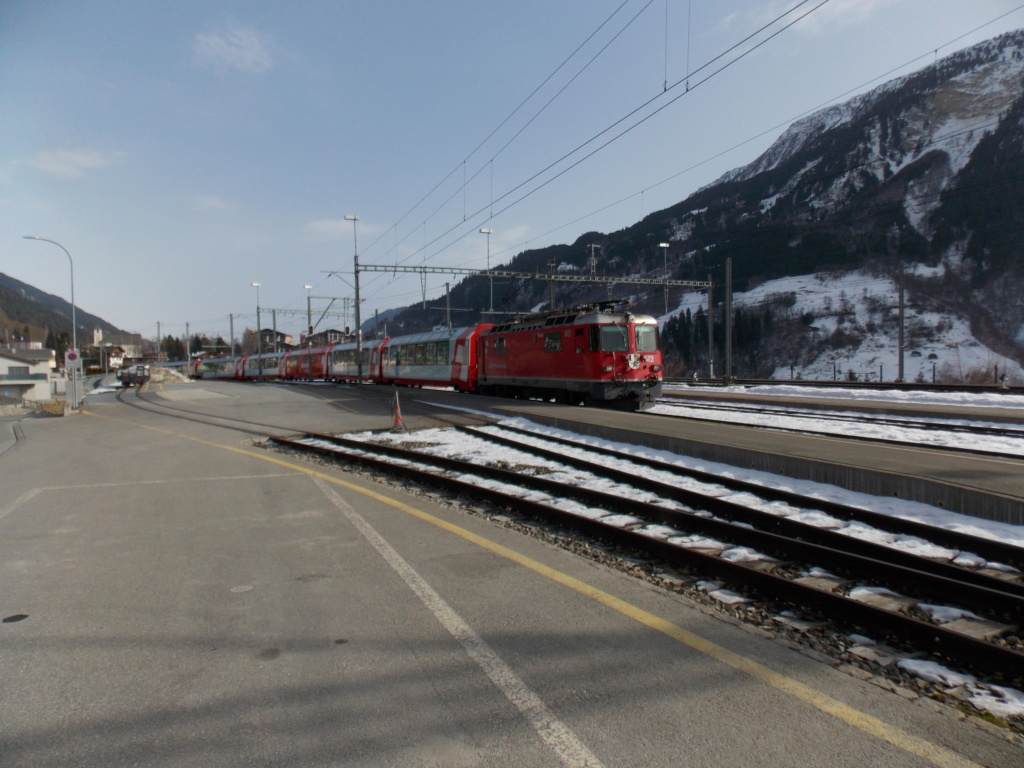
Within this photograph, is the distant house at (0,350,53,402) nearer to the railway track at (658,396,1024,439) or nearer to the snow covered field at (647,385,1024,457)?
the railway track at (658,396,1024,439)

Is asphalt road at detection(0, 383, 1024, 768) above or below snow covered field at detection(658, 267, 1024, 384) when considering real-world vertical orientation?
below

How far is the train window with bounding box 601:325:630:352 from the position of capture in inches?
718

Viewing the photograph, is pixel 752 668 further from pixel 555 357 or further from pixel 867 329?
pixel 867 329

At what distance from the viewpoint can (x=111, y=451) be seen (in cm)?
1328

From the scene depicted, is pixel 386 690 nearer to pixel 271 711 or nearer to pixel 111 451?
pixel 271 711

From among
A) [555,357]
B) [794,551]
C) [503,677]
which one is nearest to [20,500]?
[503,677]

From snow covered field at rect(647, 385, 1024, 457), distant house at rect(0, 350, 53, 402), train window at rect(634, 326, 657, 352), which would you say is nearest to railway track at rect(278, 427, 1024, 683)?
snow covered field at rect(647, 385, 1024, 457)

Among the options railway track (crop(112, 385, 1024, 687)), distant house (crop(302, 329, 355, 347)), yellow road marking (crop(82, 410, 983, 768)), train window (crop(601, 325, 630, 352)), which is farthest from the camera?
distant house (crop(302, 329, 355, 347))

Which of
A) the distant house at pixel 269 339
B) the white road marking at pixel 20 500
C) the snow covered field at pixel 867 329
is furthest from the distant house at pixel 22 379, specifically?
the snow covered field at pixel 867 329

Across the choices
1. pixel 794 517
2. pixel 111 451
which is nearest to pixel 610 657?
pixel 794 517

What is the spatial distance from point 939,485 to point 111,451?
1529 centimetres

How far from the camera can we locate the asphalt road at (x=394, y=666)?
2.62 metres

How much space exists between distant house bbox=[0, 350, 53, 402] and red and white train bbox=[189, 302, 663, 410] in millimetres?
50407

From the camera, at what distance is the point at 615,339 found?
1833 centimetres
